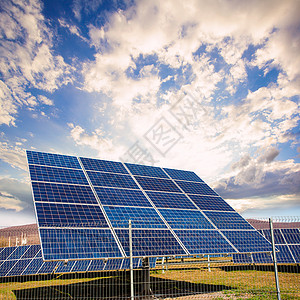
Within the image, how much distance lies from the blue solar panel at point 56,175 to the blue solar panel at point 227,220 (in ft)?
30.0

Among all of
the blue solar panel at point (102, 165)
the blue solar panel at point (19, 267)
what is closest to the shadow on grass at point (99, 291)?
the blue solar panel at point (19, 267)

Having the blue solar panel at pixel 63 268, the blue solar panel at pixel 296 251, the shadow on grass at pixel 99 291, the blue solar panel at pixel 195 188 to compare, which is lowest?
the shadow on grass at pixel 99 291

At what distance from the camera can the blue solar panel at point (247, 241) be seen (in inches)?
599

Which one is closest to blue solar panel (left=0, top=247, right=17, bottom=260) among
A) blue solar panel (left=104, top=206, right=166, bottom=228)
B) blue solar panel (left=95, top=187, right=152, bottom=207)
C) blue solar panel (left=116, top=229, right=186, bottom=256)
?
blue solar panel (left=95, top=187, right=152, bottom=207)

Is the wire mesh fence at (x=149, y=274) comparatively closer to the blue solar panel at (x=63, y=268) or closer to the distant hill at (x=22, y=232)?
the blue solar panel at (x=63, y=268)

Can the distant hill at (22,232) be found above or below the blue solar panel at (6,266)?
above

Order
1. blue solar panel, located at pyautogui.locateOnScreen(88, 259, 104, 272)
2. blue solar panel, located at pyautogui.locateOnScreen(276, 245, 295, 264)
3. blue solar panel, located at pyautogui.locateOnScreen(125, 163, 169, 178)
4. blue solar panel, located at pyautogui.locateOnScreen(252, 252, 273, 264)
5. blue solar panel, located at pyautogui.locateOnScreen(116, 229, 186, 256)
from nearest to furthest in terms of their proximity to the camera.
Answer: blue solar panel, located at pyautogui.locateOnScreen(116, 229, 186, 256)
blue solar panel, located at pyautogui.locateOnScreen(125, 163, 169, 178)
blue solar panel, located at pyautogui.locateOnScreen(88, 259, 104, 272)
blue solar panel, located at pyautogui.locateOnScreen(276, 245, 295, 264)
blue solar panel, located at pyautogui.locateOnScreen(252, 252, 273, 264)

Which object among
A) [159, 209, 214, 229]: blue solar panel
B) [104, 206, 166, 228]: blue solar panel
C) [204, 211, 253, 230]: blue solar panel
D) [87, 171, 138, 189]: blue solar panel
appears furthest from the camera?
[87, 171, 138, 189]: blue solar panel

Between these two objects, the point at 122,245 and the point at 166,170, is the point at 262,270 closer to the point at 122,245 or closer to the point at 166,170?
the point at 166,170

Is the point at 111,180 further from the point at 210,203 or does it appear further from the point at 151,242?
the point at 210,203

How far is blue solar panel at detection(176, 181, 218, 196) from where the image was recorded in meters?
21.5

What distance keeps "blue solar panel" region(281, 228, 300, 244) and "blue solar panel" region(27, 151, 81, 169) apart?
23.4 metres

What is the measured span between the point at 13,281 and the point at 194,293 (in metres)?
17.2

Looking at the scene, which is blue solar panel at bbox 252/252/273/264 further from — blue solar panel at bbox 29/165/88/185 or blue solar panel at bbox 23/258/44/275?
blue solar panel at bbox 23/258/44/275
